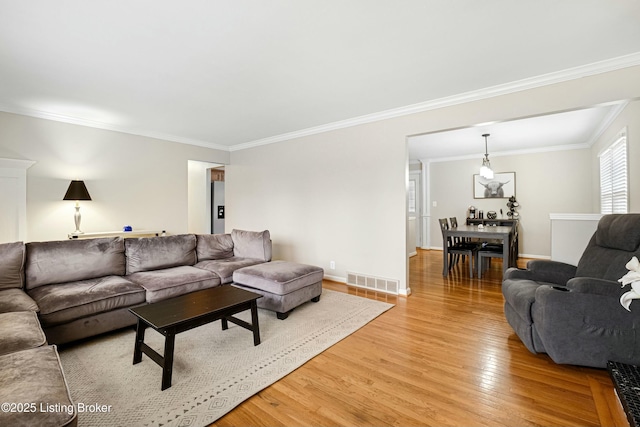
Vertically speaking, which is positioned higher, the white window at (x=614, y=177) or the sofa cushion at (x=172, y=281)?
the white window at (x=614, y=177)

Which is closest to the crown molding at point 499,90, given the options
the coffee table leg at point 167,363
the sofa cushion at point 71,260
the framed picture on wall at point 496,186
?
the sofa cushion at point 71,260

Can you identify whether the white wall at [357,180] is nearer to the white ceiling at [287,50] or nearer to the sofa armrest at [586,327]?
the white ceiling at [287,50]

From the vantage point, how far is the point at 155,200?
504cm

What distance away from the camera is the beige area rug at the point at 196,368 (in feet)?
5.49

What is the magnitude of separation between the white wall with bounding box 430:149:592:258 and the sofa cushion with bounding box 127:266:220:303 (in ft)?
21.3

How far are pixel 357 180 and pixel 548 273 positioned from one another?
2.53m

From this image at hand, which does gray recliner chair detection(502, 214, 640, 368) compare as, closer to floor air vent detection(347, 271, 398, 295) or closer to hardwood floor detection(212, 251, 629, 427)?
hardwood floor detection(212, 251, 629, 427)

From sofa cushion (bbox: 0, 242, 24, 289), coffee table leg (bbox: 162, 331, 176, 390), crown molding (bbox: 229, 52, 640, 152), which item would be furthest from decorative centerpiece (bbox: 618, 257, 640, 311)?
sofa cushion (bbox: 0, 242, 24, 289)

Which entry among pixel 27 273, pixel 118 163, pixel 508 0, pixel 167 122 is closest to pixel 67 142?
pixel 118 163

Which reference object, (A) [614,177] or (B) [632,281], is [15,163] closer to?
(B) [632,281]

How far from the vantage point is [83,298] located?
2482 mm

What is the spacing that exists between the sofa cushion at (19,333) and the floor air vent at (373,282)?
11.0 feet

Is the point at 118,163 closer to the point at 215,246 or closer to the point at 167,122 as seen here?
the point at 167,122

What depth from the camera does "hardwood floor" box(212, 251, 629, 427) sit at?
5.33 ft
